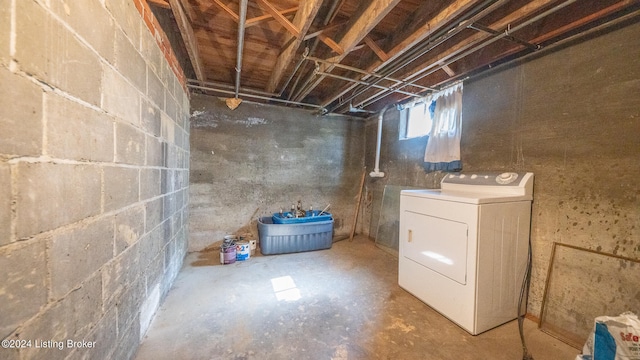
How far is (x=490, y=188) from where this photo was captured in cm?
198

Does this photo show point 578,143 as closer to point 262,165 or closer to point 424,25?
point 424,25

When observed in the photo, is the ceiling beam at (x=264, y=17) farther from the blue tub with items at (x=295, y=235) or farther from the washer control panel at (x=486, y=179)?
the blue tub with items at (x=295, y=235)

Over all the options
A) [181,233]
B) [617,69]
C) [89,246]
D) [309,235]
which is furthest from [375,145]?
[89,246]

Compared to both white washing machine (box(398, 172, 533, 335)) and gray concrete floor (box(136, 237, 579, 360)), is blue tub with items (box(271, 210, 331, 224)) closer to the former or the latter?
gray concrete floor (box(136, 237, 579, 360))

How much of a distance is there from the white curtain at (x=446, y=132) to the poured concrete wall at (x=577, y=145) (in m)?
0.28

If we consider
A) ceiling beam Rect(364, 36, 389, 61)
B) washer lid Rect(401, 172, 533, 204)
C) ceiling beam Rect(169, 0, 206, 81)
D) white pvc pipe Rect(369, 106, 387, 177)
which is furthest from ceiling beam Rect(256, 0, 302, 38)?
white pvc pipe Rect(369, 106, 387, 177)

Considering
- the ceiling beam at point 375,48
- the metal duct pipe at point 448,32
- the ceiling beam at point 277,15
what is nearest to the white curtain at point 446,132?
the metal duct pipe at point 448,32

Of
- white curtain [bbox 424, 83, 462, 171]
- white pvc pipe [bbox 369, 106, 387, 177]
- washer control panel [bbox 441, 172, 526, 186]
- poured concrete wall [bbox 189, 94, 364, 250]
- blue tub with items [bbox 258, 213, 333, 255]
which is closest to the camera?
washer control panel [bbox 441, 172, 526, 186]

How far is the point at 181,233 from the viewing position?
8.71 feet

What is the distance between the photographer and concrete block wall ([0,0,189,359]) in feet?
2.02

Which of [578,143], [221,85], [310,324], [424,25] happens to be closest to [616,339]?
[578,143]

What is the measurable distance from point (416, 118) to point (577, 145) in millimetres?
1804

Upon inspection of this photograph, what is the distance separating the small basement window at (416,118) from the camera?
291 centimetres

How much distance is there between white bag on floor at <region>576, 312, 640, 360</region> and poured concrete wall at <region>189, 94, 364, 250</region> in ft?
10.2
